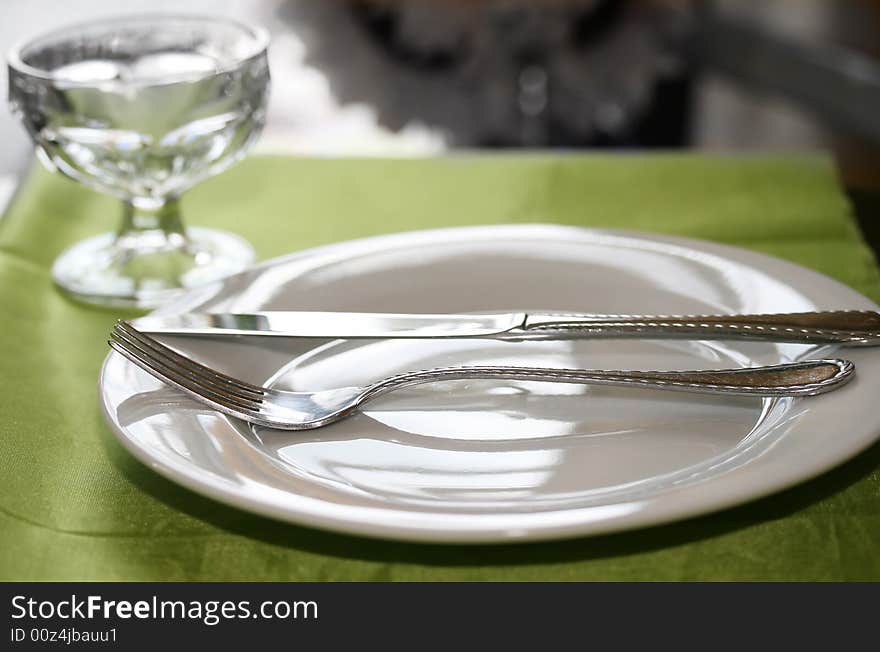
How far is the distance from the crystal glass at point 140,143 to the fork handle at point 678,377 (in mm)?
184

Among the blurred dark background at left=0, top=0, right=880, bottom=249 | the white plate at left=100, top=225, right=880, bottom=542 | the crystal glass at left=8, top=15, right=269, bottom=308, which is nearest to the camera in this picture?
the white plate at left=100, top=225, right=880, bottom=542

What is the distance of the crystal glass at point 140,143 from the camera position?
49 centimetres

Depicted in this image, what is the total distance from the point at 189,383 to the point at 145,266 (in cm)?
18

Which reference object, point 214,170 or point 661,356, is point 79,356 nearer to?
point 214,170

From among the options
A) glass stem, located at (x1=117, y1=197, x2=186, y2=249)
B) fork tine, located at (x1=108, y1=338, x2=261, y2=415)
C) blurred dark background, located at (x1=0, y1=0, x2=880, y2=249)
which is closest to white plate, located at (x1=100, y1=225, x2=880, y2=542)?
fork tine, located at (x1=108, y1=338, x2=261, y2=415)

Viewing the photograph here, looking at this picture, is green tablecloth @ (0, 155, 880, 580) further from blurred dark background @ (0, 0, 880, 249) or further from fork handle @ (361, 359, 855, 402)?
blurred dark background @ (0, 0, 880, 249)

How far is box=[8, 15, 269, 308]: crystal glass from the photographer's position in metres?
0.49

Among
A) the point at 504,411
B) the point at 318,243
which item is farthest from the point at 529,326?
the point at 318,243

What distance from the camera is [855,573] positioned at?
31 cm

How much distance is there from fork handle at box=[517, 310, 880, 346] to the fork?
2cm

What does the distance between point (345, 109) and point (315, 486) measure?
0.63 metres

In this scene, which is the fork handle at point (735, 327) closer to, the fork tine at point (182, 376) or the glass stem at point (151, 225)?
the fork tine at point (182, 376)

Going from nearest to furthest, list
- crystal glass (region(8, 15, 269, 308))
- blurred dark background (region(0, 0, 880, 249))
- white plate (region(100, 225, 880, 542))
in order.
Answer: white plate (region(100, 225, 880, 542)), crystal glass (region(8, 15, 269, 308)), blurred dark background (region(0, 0, 880, 249))
